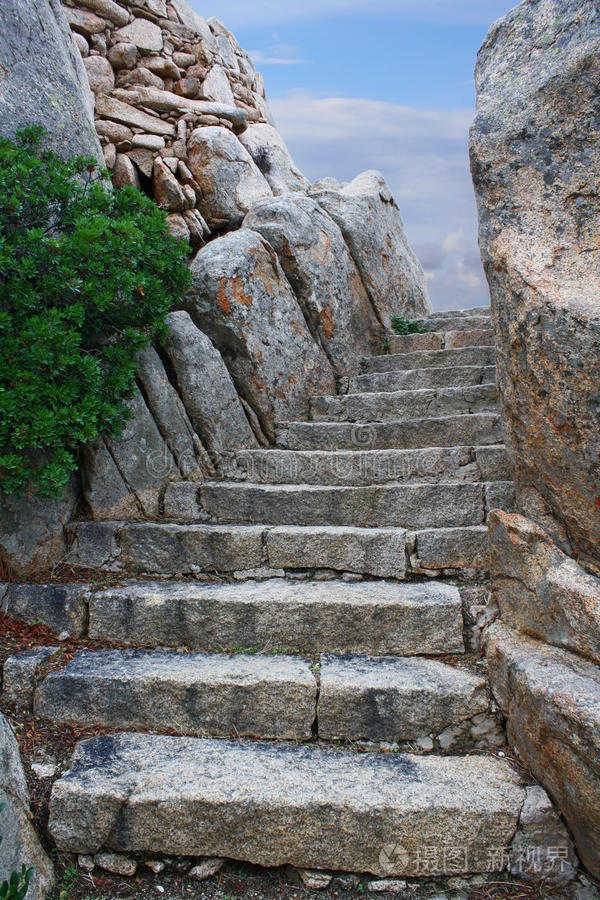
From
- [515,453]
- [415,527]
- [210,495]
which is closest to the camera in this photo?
[515,453]

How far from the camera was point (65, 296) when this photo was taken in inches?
151

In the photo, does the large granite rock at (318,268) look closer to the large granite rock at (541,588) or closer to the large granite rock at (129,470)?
the large granite rock at (129,470)

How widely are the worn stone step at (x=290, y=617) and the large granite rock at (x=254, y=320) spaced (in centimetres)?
205

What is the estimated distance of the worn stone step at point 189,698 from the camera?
10.2ft

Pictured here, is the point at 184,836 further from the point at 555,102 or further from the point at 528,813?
the point at 555,102

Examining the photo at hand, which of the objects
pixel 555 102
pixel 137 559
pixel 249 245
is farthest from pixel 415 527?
pixel 249 245

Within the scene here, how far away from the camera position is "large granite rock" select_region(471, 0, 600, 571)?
2705 mm

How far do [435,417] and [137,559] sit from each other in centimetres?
254

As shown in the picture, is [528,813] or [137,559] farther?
[137,559]

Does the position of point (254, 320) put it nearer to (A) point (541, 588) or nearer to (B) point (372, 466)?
(B) point (372, 466)

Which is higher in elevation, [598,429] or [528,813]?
[598,429]

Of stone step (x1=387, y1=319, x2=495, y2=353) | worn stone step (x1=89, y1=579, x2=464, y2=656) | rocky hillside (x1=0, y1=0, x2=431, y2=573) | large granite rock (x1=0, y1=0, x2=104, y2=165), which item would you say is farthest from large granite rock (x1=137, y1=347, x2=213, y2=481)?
stone step (x1=387, y1=319, x2=495, y2=353)

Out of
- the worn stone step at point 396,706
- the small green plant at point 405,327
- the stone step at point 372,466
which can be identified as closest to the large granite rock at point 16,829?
the worn stone step at point 396,706

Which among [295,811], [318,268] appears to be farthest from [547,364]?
[318,268]
